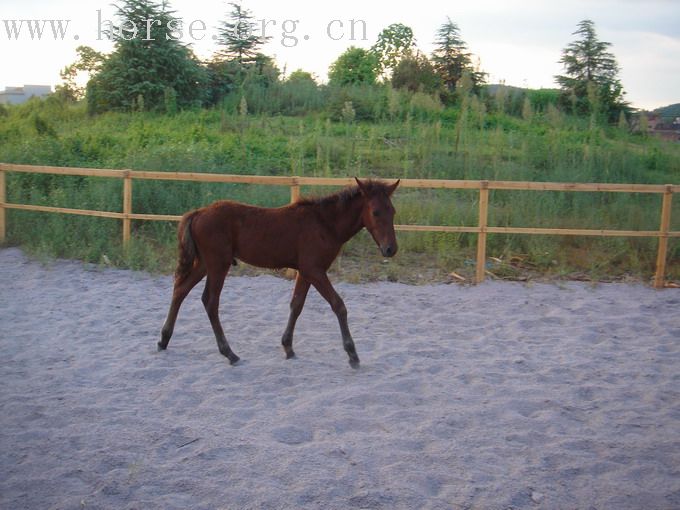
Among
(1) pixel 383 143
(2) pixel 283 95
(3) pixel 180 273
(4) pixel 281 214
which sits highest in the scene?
(2) pixel 283 95

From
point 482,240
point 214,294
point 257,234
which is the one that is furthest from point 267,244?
point 482,240

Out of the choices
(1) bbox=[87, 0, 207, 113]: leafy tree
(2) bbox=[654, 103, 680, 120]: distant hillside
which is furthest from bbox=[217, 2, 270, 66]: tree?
(2) bbox=[654, 103, 680, 120]: distant hillside

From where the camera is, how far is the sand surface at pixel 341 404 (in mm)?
3410

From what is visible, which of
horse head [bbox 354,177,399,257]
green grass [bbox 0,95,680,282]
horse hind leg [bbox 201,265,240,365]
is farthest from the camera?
green grass [bbox 0,95,680,282]

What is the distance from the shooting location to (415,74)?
2012 centimetres

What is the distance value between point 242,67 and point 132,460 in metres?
18.1

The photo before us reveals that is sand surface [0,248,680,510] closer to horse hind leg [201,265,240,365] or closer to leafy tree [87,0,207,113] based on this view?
horse hind leg [201,265,240,365]

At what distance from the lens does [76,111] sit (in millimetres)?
17953

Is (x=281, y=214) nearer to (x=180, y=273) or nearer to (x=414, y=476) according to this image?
(x=180, y=273)

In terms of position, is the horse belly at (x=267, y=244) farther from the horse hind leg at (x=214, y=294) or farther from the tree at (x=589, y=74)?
the tree at (x=589, y=74)

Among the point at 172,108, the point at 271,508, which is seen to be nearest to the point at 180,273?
the point at 271,508

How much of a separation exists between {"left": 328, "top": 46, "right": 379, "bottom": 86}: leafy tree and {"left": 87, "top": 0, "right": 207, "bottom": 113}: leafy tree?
318 inches

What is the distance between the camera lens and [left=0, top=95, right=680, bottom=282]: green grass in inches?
360

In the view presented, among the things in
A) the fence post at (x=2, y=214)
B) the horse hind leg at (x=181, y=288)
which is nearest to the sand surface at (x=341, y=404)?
the horse hind leg at (x=181, y=288)
